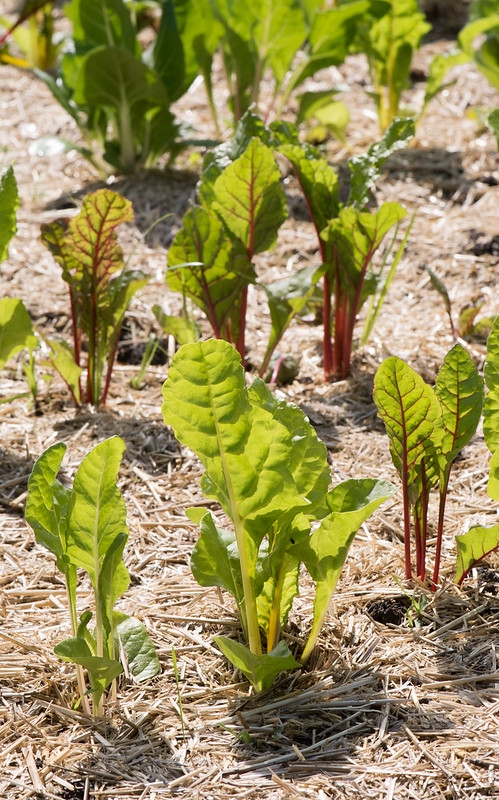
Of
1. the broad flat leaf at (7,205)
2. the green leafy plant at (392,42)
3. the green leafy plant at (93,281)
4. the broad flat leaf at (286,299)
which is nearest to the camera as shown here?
the broad flat leaf at (7,205)

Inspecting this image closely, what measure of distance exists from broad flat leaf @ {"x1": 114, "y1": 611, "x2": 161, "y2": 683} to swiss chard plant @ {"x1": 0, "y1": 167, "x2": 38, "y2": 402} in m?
0.81

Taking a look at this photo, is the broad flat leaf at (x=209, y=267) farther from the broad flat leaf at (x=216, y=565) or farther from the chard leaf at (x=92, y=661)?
the chard leaf at (x=92, y=661)

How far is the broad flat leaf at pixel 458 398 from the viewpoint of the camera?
4.86 feet

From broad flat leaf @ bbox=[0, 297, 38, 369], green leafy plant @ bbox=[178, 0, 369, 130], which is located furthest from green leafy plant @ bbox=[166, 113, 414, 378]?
green leafy plant @ bbox=[178, 0, 369, 130]

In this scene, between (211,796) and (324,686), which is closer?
(211,796)

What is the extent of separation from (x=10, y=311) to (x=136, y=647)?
923 millimetres

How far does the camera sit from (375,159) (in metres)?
2.18

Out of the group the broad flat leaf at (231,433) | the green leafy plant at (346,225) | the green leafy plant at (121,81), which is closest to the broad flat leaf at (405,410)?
the broad flat leaf at (231,433)

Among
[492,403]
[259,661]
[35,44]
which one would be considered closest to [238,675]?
[259,661]

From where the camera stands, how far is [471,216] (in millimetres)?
3109

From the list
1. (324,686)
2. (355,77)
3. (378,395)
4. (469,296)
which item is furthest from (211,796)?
(355,77)

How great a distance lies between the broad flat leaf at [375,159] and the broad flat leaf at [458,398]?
0.81m

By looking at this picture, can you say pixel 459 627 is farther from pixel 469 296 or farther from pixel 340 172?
pixel 340 172

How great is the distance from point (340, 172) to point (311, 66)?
0.44 metres
